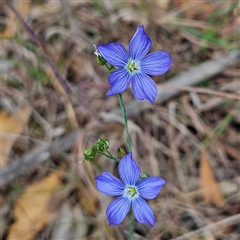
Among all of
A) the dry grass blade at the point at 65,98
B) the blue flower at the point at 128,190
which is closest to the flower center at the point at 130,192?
the blue flower at the point at 128,190

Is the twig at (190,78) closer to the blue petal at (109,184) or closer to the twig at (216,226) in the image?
the twig at (216,226)

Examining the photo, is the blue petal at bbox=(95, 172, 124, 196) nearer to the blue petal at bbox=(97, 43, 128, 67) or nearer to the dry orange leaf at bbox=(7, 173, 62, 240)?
the blue petal at bbox=(97, 43, 128, 67)

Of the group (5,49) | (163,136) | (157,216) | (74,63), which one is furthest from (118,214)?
(5,49)

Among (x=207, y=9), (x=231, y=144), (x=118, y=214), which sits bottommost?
(x=118, y=214)

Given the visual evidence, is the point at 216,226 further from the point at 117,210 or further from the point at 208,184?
the point at 117,210

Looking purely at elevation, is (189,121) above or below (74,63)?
below

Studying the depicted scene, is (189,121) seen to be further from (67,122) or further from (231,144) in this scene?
(67,122)

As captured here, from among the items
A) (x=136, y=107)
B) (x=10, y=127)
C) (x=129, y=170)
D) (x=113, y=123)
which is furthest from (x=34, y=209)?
(x=129, y=170)
